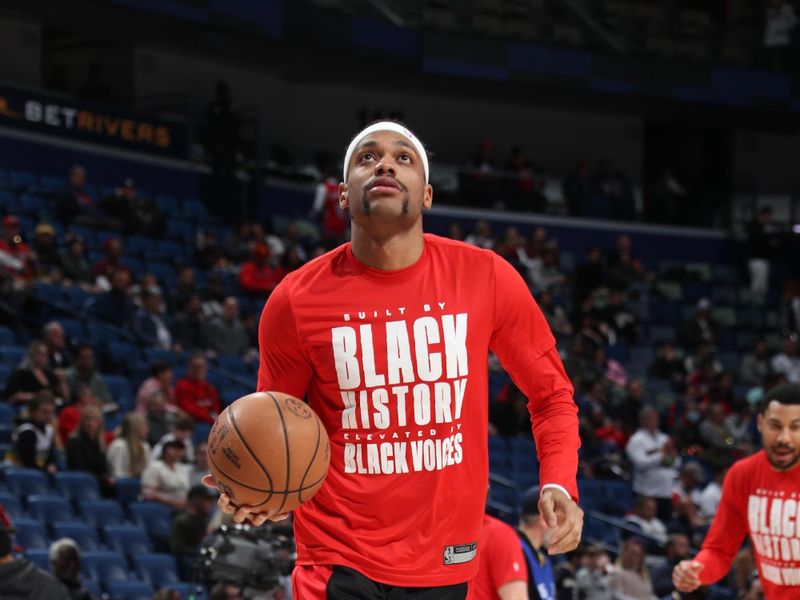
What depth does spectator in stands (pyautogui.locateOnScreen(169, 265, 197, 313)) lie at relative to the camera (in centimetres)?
1638

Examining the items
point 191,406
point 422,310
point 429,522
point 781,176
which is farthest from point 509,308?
point 781,176

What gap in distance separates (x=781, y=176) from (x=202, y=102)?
12.8 meters

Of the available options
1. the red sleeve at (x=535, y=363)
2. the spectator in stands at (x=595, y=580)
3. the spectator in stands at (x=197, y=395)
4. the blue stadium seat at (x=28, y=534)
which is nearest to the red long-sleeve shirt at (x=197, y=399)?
the spectator in stands at (x=197, y=395)

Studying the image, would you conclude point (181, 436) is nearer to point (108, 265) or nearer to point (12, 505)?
point (12, 505)

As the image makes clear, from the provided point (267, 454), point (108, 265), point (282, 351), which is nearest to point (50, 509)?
point (108, 265)

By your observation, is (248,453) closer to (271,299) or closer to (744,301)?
(271,299)

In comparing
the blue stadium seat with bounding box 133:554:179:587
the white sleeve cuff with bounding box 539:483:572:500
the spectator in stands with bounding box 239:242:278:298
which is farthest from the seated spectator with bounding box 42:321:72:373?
the white sleeve cuff with bounding box 539:483:572:500

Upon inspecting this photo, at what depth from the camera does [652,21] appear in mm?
25734

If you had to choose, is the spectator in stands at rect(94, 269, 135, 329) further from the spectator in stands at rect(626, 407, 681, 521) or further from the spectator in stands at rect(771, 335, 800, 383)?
the spectator in stands at rect(771, 335, 800, 383)

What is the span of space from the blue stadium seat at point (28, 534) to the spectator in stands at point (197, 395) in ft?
10.4

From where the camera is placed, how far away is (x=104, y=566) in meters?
10.9

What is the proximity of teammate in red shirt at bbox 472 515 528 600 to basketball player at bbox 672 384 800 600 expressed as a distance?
1021 mm

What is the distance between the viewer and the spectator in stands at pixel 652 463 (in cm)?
1636

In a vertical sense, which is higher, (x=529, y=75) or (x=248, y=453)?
(x=529, y=75)
